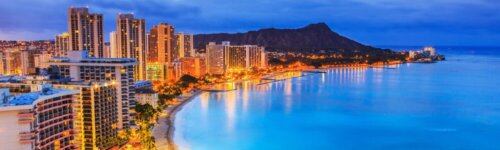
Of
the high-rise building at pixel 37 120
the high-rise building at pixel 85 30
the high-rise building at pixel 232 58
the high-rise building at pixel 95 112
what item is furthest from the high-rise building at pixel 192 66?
the high-rise building at pixel 37 120

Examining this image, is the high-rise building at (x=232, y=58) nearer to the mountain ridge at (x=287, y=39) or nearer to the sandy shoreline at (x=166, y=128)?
the sandy shoreline at (x=166, y=128)

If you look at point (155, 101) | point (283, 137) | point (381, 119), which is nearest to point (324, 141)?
point (283, 137)

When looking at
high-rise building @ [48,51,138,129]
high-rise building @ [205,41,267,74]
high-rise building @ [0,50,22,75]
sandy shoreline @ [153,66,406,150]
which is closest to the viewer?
sandy shoreline @ [153,66,406,150]

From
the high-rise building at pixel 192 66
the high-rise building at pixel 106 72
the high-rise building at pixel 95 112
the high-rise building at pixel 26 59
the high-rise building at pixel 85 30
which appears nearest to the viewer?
the high-rise building at pixel 95 112

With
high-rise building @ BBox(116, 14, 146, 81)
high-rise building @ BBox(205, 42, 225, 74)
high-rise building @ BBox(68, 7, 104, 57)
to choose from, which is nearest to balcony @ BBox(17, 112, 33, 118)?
high-rise building @ BBox(68, 7, 104, 57)

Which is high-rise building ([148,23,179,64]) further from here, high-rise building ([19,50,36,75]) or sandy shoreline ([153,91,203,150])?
sandy shoreline ([153,91,203,150])

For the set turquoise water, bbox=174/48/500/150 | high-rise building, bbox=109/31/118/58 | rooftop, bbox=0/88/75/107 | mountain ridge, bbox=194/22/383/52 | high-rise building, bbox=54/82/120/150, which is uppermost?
mountain ridge, bbox=194/22/383/52
